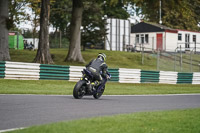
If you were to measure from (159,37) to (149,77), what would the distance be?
21905 millimetres

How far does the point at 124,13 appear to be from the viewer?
2453 inches

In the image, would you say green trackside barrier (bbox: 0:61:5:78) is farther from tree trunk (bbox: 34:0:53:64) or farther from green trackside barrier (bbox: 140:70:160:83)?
green trackside barrier (bbox: 140:70:160:83)

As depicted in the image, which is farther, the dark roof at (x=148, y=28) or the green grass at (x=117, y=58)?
the dark roof at (x=148, y=28)

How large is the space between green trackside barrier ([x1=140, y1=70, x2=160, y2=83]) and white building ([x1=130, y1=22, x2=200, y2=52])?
726 inches

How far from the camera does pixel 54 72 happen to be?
2112cm

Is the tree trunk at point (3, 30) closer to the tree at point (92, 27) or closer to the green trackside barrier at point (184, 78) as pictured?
the green trackside barrier at point (184, 78)

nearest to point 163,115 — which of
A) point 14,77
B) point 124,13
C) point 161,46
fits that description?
point 14,77

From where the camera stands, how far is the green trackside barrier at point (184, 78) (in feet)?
88.8

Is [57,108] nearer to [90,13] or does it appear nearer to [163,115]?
[163,115]

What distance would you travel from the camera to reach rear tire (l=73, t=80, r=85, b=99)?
487 inches

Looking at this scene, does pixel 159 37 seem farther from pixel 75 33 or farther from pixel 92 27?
pixel 75 33

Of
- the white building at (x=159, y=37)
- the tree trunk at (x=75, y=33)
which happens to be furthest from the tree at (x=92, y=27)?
the white building at (x=159, y=37)

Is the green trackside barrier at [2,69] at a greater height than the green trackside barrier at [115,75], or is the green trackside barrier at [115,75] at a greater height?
the green trackside barrier at [2,69]

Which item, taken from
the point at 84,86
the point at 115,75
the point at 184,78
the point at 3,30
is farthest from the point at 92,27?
the point at 84,86
